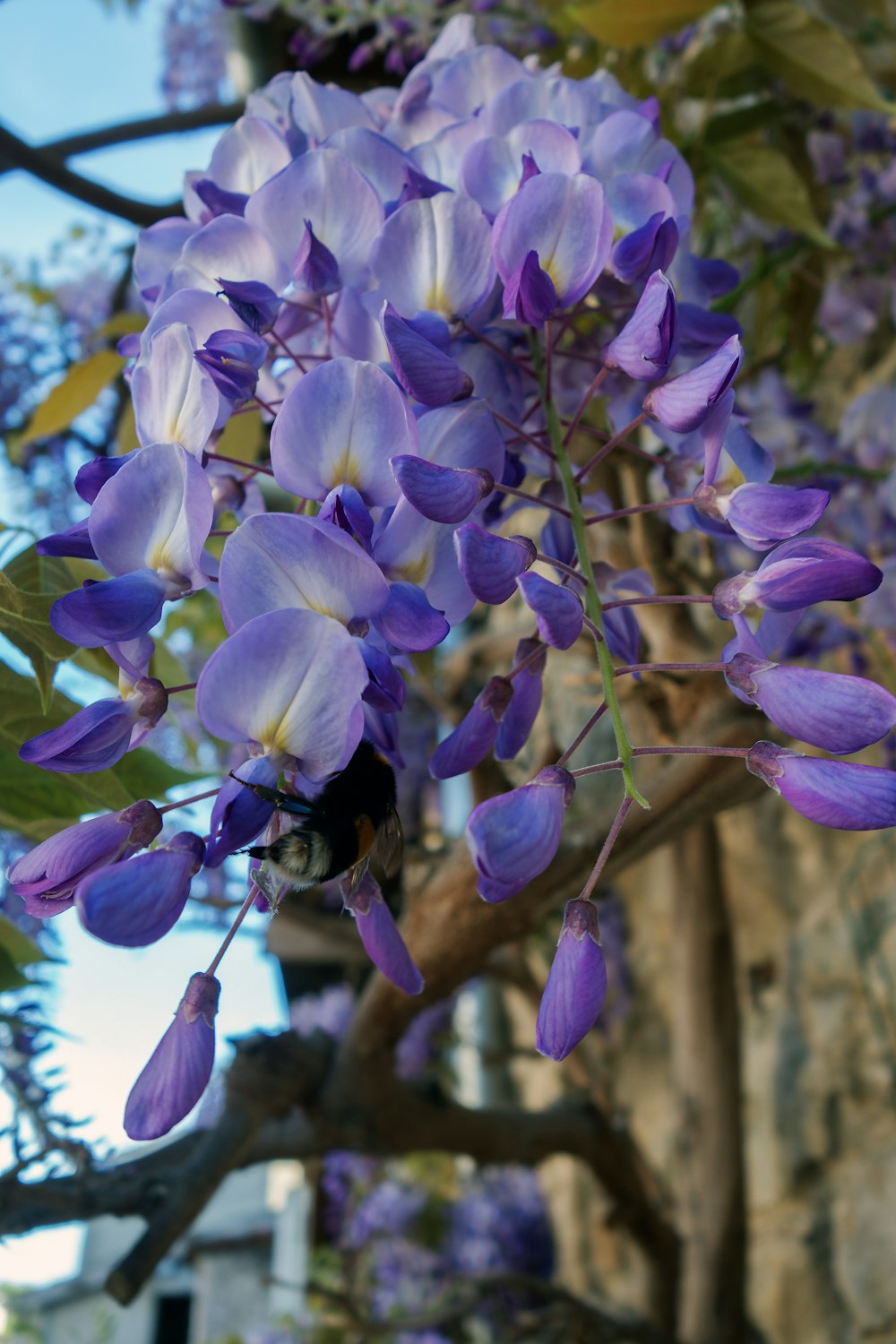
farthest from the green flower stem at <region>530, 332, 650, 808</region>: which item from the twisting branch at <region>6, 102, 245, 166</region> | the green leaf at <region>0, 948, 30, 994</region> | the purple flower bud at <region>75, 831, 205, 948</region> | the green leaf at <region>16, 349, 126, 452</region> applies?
the twisting branch at <region>6, 102, 245, 166</region>

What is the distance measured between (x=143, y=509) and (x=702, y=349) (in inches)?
8.0

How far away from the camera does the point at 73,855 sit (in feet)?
0.92

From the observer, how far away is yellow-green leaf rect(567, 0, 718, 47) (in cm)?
64

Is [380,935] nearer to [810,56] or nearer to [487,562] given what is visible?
[487,562]

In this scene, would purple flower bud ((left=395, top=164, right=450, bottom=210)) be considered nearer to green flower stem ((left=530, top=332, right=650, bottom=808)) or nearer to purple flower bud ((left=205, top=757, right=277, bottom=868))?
green flower stem ((left=530, top=332, right=650, bottom=808))

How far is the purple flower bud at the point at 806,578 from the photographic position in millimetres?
281

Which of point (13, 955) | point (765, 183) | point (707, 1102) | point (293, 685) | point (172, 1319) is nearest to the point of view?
point (293, 685)

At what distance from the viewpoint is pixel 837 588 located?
0.93ft

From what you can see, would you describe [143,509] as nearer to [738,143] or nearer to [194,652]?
[738,143]

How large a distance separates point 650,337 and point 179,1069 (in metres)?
0.23

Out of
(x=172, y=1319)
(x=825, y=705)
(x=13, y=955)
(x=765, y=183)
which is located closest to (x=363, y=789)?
(x=825, y=705)

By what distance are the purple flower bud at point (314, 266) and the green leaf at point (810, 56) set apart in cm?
48

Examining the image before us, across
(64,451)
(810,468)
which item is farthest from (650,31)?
(64,451)

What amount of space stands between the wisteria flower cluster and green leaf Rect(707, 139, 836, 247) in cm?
36
